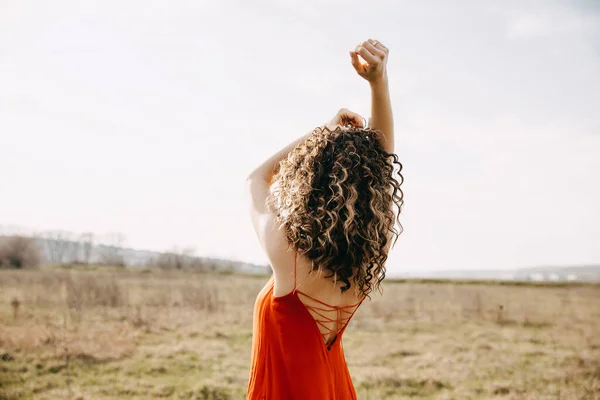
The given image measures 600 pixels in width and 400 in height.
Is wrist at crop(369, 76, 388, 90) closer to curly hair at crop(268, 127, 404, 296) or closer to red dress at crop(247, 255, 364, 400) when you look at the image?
curly hair at crop(268, 127, 404, 296)

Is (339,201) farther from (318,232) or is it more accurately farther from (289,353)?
(289,353)

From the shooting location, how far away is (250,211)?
1466 millimetres

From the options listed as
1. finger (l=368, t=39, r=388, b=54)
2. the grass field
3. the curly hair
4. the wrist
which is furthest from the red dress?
the grass field

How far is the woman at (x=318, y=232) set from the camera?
1383mm

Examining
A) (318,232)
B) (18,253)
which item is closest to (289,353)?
(318,232)

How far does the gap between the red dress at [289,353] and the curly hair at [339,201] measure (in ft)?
0.52

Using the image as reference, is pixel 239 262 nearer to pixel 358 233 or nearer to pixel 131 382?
pixel 131 382

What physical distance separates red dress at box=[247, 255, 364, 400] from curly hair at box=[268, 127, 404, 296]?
16 cm

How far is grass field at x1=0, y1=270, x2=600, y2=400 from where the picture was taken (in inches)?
249

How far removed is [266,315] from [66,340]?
7.92 metres

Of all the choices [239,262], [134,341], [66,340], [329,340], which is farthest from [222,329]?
[239,262]

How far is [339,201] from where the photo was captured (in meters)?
1.38

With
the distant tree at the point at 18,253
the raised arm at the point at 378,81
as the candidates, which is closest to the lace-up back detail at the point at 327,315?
the raised arm at the point at 378,81

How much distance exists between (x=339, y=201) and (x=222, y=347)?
8.02m
